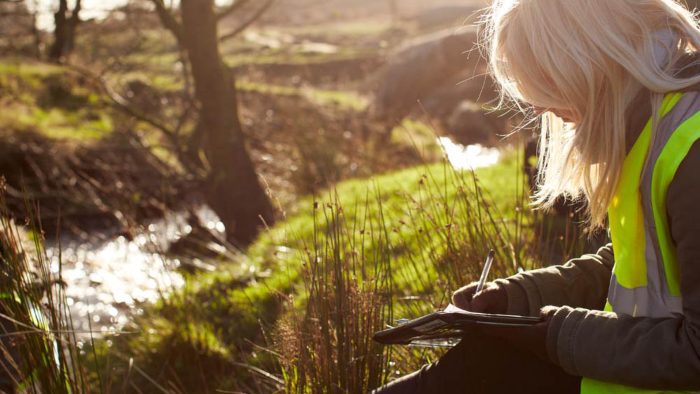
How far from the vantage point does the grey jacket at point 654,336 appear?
5.34 feet

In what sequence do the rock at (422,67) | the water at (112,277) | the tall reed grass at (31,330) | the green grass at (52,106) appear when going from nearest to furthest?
the tall reed grass at (31,330) < the water at (112,277) < the green grass at (52,106) < the rock at (422,67)

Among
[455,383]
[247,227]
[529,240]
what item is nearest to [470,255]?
[529,240]

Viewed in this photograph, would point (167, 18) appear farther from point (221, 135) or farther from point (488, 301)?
point (488, 301)

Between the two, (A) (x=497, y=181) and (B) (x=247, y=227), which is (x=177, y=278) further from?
(A) (x=497, y=181)

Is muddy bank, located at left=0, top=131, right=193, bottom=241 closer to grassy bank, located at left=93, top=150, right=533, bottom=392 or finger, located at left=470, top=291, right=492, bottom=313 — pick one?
grassy bank, located at left=93, top=150, right=533, bottom=392

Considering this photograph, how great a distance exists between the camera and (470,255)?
3.14m

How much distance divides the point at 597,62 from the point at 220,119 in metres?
6.24

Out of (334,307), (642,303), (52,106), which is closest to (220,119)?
(334,307)

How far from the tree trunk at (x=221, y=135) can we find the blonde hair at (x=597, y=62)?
18.9 feet

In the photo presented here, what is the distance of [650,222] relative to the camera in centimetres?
177

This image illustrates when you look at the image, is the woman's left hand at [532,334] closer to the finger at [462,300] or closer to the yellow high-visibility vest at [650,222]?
the yellow high-visibility vest at [650,222]

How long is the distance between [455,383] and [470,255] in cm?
118

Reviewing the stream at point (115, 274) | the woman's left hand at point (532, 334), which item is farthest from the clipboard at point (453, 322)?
the stream at point (115, 274)

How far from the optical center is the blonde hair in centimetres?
183
